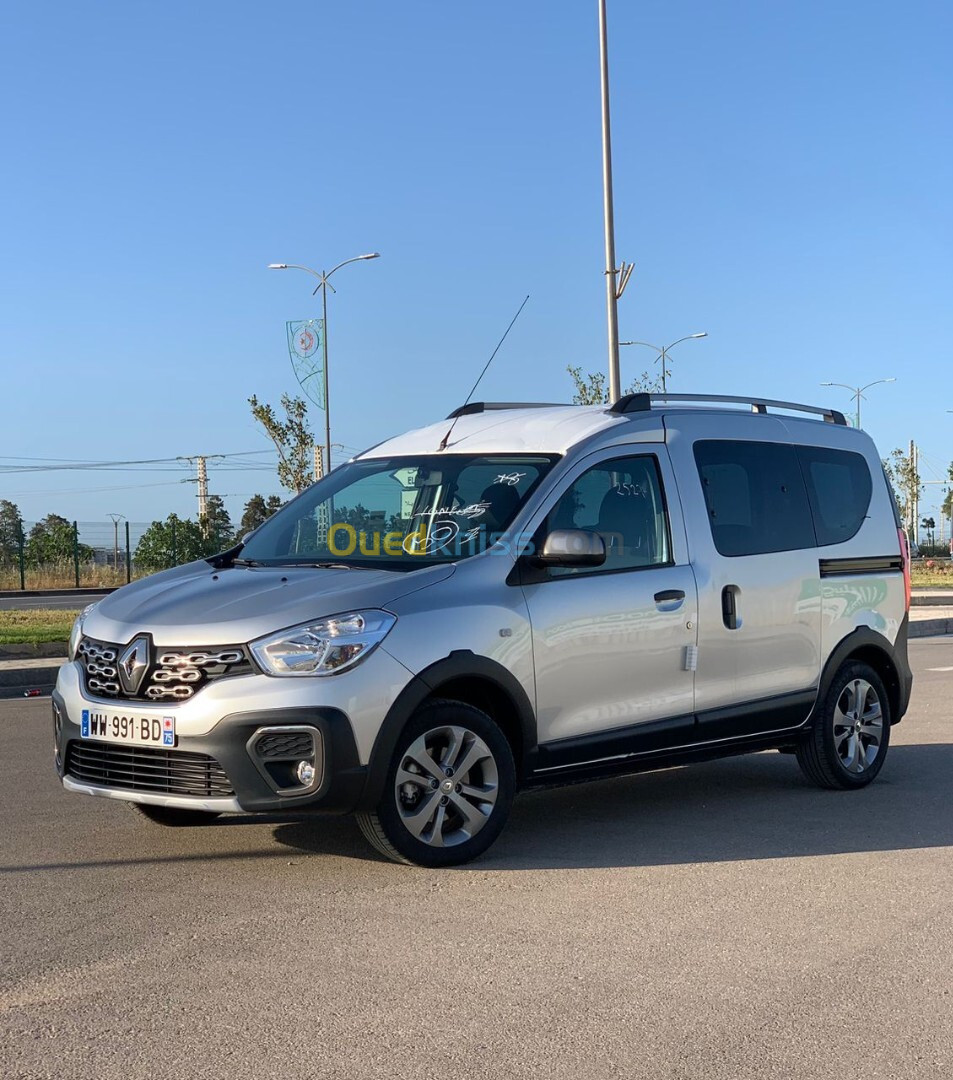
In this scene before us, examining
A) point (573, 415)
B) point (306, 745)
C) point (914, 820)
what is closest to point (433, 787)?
point (306, 745)

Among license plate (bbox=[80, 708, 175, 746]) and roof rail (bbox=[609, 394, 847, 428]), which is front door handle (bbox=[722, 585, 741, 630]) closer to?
roof rail (bbox=[609, 394, 847, 428])

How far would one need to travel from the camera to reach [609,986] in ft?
14.8

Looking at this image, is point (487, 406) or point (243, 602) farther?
point (487, 406)

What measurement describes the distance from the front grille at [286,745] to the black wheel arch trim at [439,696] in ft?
0.85

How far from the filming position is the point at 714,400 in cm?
795

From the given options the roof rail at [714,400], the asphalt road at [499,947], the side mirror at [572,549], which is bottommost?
the asphalt road at [499,947]

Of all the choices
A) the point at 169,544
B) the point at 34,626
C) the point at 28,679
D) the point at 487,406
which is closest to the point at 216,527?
the point at 169,544

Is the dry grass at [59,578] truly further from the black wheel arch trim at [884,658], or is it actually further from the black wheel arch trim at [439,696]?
the black wheel arch trim at [439,696]

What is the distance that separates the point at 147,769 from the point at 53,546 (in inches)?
1653

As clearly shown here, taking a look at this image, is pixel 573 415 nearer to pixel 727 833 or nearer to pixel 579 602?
pixel 579 602

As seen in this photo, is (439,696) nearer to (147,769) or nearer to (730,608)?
(147,769)

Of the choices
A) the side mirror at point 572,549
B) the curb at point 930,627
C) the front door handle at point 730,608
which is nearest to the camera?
the side mirror at point 572,549

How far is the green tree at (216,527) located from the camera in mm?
47219

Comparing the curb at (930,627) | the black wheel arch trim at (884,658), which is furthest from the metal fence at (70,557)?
the black wheel arch trim at (884,658)
